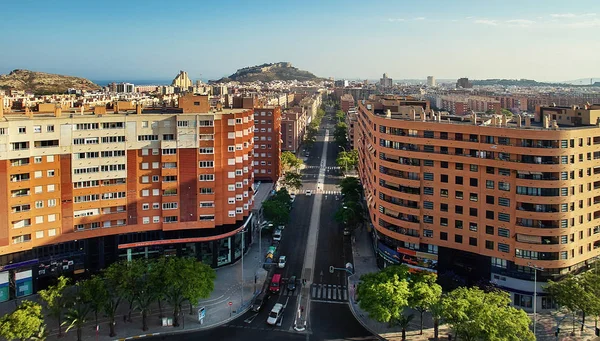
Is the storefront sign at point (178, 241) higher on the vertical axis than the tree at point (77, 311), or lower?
higher

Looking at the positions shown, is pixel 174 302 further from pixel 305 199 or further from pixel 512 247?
pixel 305 199

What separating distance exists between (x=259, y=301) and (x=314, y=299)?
7.15 meters

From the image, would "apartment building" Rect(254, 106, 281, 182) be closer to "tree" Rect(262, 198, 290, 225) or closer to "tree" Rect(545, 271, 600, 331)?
"tree" Rect(262, 198, 290, 225)

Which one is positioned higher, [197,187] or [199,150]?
[199,150]

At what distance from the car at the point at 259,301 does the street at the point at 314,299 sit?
578mm

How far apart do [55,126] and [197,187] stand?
20.1m

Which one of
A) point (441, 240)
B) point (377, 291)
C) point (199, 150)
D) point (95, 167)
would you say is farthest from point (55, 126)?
point (441, 240)

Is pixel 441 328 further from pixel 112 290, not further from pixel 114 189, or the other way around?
pixel 114 189

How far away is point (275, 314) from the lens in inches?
2154

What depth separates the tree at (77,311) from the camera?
1882 inches

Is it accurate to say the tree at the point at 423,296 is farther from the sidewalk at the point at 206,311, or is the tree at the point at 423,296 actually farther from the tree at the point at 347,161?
the tree at the point at 347,161

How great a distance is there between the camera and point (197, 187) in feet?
222

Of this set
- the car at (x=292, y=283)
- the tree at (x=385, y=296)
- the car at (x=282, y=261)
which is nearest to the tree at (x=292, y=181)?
the car at (x=282, y=261)

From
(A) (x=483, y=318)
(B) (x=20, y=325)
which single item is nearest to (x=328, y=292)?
(A) (x=483, y=318)
